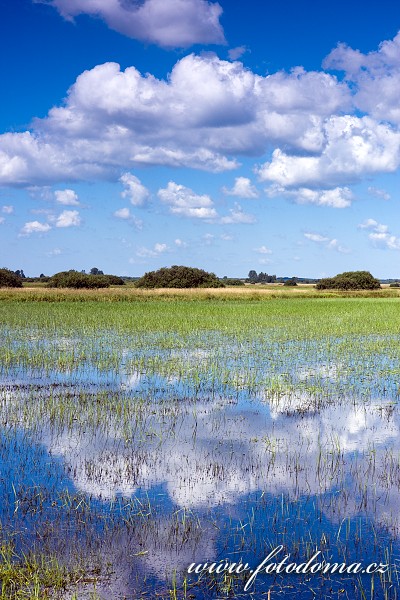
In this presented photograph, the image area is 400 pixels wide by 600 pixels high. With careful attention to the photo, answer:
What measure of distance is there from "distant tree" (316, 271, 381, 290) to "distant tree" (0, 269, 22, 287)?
36143 millimetres

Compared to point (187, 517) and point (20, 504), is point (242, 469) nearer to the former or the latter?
point (187, 517)

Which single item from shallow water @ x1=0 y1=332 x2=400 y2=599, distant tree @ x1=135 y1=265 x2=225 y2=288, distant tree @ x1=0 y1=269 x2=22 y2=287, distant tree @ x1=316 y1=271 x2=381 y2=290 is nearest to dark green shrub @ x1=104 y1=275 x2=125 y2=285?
distant tree @ x1=135 y1=265 x2=225 y2=288

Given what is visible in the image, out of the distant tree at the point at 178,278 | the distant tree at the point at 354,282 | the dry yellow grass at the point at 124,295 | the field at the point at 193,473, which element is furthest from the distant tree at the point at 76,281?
the field at the point at 193,473

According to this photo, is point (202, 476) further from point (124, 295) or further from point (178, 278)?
point (178, 278)

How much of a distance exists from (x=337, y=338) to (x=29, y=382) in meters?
10.7

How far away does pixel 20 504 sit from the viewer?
521cm

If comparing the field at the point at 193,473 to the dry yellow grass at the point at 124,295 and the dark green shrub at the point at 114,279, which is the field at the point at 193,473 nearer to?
the dry yellow grass at the point at 124,295

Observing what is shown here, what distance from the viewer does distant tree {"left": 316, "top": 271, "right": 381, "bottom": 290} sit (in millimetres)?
71188

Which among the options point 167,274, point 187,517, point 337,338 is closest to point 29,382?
point 187,517

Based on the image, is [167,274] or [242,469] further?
[167,274]

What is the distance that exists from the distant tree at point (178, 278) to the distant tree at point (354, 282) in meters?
15.3

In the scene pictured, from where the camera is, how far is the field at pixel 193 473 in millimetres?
4070

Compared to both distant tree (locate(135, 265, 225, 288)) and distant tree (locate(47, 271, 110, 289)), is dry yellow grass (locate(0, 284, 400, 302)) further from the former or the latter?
distant tree (locate(135, 265, 225, 288))

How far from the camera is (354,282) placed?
71125mm
